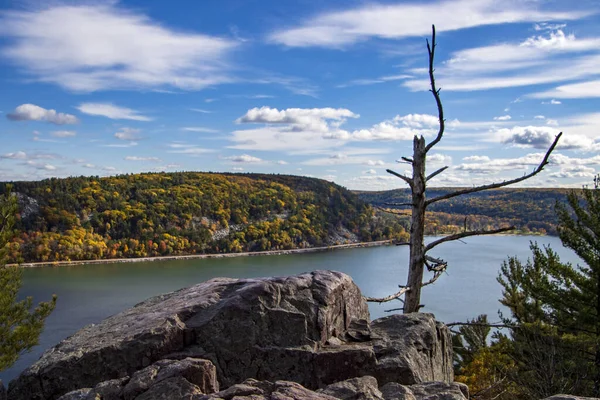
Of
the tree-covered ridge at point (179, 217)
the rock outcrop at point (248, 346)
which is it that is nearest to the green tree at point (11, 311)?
the rock outcrop at point (248, 346)

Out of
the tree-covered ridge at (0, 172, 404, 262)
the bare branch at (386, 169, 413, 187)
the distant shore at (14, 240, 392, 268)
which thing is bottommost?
the distant shore at (14, 240, 392, 268)

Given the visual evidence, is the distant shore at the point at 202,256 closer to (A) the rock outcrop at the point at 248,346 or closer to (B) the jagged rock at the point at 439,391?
(A) the rock outcrop at the point at 248,346

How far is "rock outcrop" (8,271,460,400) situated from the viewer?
4.86 meters

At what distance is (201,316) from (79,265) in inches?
4263

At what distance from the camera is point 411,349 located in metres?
5.38

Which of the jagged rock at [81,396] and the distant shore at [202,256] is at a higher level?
the jagged rock at [81,396]

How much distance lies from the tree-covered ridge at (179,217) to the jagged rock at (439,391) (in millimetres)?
115526

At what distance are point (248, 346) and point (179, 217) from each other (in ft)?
459

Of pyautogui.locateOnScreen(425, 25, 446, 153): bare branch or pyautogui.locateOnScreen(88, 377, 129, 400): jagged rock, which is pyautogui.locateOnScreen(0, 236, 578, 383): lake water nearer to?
pyautogui.locateOnScreen(425, 25, 446, 153): bare branch

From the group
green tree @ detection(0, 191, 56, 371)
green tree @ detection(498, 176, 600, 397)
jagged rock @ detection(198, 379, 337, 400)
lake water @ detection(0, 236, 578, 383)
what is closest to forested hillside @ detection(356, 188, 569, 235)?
lake water @ detection(0, 236, 578, 383)

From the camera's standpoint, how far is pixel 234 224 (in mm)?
146500

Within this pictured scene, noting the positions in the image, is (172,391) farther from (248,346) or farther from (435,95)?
(435,95)

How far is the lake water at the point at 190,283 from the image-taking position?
48906 millimetres

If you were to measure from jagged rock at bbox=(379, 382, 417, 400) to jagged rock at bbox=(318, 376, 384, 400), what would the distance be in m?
0.07
